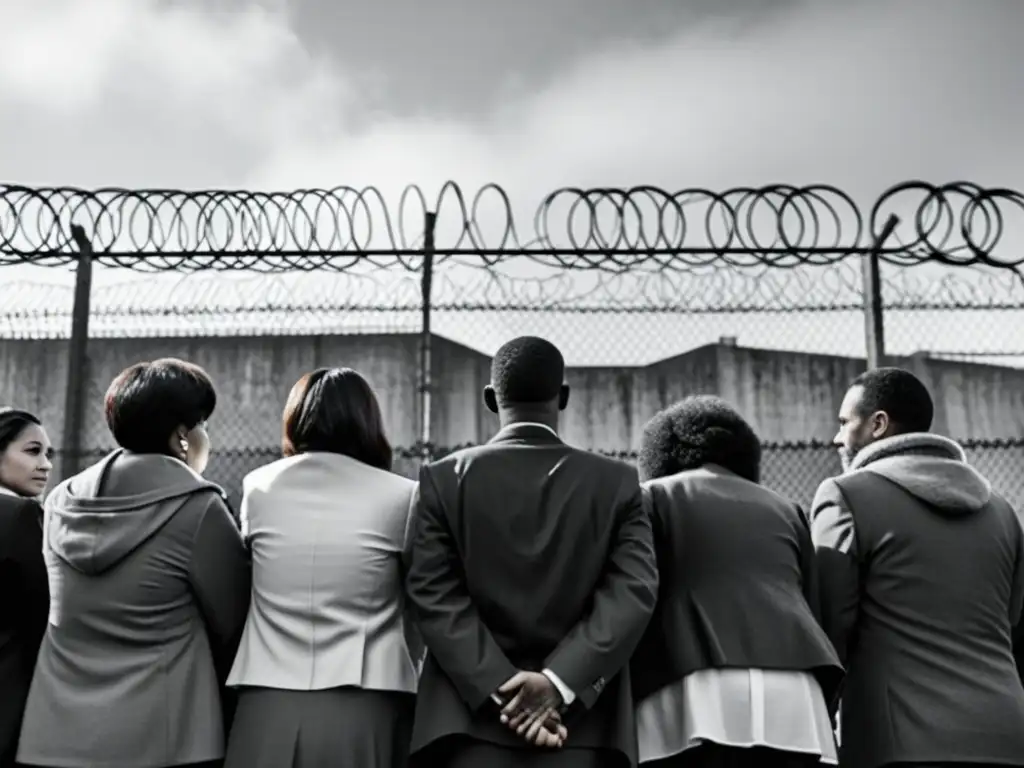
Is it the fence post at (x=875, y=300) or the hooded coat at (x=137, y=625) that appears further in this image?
the fence post at (x=875, y=300)

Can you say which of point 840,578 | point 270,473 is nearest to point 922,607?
point 840,578

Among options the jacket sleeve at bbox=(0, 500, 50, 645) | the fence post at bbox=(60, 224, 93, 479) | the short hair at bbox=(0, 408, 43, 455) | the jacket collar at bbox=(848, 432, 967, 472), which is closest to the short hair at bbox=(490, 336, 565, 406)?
the jacket collar at bbox=(848, 432, 967, 472)

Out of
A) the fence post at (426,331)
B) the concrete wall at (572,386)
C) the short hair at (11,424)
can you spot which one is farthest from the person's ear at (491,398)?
the concrete wall at (572,386)

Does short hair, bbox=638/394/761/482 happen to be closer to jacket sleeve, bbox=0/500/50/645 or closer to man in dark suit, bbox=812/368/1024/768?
man in dark suit, bbox=812/368/1024/768

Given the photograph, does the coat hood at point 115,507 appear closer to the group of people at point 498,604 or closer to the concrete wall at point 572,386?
the group of people at point 498,604

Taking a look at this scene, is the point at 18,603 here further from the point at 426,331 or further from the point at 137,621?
the point at 426,331

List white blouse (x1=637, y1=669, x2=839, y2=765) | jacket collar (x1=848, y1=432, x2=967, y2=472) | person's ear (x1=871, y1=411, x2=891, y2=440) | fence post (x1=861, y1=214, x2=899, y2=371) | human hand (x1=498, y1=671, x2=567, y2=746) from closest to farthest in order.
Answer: human hand (x1=498, y1=671, x2=567, y2=746), white blouse (x1=637, y1=669, x2=839, y2=765), jacket collar (x1=848, y1=432, x2=967, y2=472), person's ear (x1=871, y1=411, x2=891, y2=440), fence post (x1=861, y1=214, x2=899, y2=371)

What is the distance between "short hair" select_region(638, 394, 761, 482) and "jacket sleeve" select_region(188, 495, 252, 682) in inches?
49.2

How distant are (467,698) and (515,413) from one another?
2.48 feet

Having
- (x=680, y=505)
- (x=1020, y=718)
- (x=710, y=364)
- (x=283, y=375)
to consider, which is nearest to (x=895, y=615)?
(x=1020, y=718)

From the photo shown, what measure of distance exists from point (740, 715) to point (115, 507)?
175 centimetres

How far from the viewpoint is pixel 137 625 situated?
276 centimetres

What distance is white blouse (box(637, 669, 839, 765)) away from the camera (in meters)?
2.73

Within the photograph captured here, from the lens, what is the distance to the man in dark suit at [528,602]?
8.32 ft
